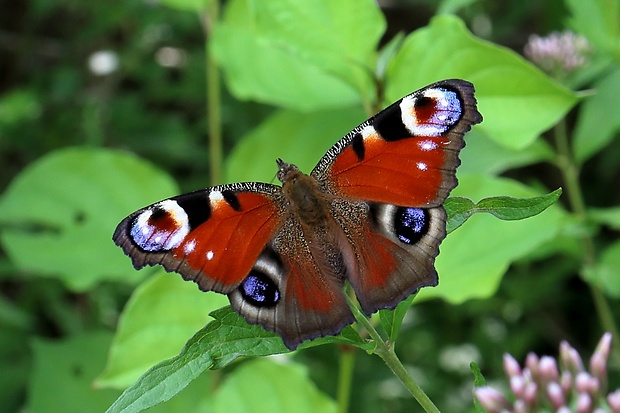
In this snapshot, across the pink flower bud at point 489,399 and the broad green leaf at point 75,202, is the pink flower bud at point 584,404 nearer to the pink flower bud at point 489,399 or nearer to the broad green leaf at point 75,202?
the pink flower bud at point 489,399

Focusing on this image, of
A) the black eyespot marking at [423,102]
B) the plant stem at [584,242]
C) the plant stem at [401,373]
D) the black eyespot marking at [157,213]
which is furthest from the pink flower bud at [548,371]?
the plant stem at [584,242]

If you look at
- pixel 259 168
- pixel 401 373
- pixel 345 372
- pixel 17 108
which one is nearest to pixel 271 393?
pixel 345 372

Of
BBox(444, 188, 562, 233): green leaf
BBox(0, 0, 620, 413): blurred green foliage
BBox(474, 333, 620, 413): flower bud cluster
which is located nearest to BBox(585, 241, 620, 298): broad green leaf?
BBox(0, 0, 620, 413): blurred green foliage

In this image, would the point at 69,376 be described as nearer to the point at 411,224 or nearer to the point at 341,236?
the point at 341,236

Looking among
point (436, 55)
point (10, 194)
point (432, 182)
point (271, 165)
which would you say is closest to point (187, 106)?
point (10, 194)

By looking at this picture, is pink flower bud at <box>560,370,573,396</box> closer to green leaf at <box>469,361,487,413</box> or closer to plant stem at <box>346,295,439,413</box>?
green leaf at <box>469,361,487,413</box>

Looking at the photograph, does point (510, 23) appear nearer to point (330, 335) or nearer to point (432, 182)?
point (432, 182)

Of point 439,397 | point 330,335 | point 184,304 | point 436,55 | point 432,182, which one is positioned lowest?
point 439,397
